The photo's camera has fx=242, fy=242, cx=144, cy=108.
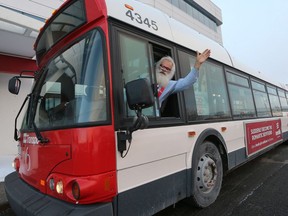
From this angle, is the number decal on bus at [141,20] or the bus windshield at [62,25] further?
the number decal on bus at [141,20]

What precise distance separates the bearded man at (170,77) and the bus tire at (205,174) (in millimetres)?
847

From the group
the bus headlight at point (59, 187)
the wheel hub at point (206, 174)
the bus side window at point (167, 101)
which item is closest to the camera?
the bus headlight at point (59, 187)

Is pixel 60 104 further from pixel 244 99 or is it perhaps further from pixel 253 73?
pixel 253 73

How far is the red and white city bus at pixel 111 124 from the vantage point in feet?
6.57

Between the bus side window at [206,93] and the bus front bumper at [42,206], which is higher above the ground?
the bus side window at [206,93]

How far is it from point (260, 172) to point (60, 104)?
468cm

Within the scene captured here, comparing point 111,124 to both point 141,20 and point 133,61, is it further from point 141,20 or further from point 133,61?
point 141,20

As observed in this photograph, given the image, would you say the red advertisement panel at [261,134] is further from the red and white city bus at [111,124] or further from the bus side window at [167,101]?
the bus side window at [167,101]

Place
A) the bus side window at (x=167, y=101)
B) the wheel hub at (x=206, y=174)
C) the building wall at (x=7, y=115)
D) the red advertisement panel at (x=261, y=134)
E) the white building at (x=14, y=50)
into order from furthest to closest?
1. the building wall at (x=7, y=115)
2. the white building at (x=14, y=50)
3. the red advertisement panel at (x=261, y=134)
4. the wheel hub at (x=206, y=174)
5. the bus side window at (x=167, y=101)

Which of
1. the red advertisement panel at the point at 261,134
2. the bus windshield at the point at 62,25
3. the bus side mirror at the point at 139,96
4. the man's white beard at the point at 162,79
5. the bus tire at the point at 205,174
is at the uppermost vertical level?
the bus windshield at the point at 62,25

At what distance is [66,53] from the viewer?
2.53 meters

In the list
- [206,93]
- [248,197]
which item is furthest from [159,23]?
[248,197]

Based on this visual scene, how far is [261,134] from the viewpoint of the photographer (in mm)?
5516

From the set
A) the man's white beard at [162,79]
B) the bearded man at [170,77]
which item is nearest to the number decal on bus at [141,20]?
the bearded man at [170,77]
